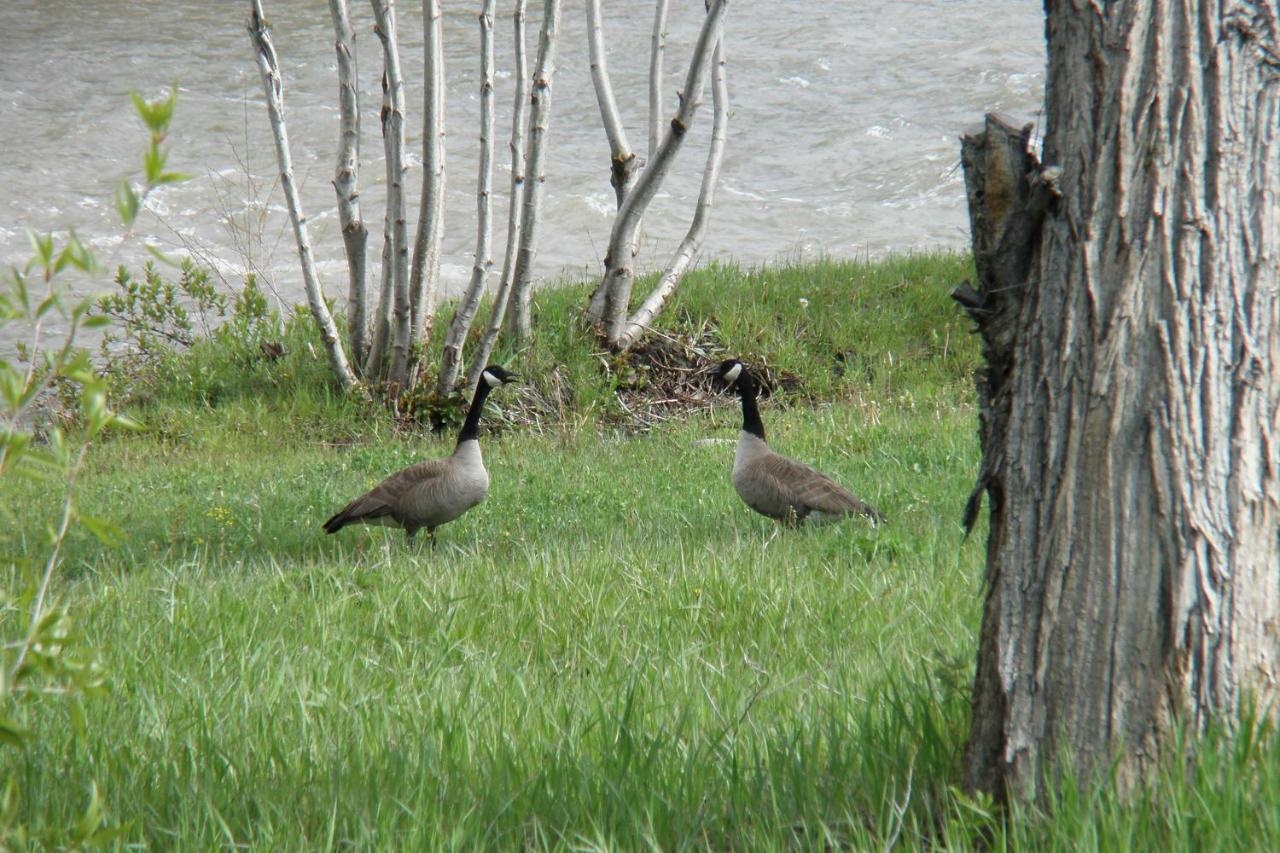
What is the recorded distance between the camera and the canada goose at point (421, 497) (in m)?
7.41

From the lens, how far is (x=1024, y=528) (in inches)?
106

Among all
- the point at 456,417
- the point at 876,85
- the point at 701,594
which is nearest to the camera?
the point at 701,594

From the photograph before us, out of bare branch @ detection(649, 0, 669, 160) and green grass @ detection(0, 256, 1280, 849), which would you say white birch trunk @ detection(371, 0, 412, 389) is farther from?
bare branch @ detection(649, 0, 669, 160)

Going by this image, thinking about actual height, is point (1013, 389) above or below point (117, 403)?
above

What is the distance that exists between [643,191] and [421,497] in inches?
216

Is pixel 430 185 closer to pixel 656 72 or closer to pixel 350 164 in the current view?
pixel 350 164

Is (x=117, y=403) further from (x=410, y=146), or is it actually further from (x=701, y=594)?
(x=410, y=146)

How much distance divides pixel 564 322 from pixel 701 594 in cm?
778

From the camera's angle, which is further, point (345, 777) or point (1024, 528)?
point (345, 777)

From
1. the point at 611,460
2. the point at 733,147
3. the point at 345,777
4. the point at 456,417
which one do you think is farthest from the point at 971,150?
the point at 733,147

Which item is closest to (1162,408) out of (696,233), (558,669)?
(558,669)

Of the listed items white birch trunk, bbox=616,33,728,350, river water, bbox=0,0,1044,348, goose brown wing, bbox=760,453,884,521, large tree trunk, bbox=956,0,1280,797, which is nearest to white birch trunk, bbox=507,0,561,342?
white birch trunk, bbox=616,33,728,350

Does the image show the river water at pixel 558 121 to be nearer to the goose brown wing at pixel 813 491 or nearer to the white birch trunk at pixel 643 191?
the white birch trunk at pixel 643 191

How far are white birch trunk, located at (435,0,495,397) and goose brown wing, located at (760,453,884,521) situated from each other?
442cm
